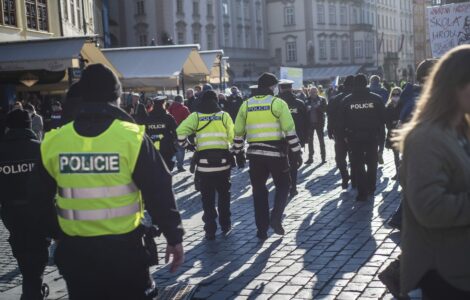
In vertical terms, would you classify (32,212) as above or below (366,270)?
above

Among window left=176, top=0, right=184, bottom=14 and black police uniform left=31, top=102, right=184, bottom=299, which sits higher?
window left=176, top=0, right=184, bottom=14

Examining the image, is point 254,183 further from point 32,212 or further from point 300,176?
point 300,176

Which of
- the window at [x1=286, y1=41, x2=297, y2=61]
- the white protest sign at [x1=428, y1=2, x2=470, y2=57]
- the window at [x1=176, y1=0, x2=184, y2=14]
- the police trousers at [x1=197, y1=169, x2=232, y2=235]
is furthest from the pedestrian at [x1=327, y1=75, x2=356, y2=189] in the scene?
the window at [x1=286, y1=41, x2=297, y2=61]

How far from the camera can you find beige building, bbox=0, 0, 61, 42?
23128mm

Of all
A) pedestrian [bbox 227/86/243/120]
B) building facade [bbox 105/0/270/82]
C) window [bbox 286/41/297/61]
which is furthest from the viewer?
window [bbox 286/41/297/61]

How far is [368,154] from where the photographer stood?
10.1 meters

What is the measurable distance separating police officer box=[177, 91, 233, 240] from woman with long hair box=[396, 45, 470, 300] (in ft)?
17.5

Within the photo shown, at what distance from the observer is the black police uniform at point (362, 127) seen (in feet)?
32.5

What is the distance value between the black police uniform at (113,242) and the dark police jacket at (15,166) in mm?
1926

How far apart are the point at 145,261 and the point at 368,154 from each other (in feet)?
23.3

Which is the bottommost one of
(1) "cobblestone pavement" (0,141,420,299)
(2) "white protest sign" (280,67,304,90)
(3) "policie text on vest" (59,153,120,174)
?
(1) "cobblestone pavement" (0,141,420,299)

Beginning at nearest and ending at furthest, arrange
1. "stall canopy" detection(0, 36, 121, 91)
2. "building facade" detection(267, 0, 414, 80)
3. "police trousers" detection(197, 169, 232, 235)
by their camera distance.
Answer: "police trousers" detection(197, 169, 232, 235) < "stall canopy" detection(0, 36, 121, 91) < "building facade" detection(267, 0, 414, 80)

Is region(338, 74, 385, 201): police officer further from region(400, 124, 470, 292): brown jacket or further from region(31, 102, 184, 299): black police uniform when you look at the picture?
region(400, 124, 470, 292): brown jacket

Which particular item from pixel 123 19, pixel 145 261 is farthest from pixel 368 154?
pixel 123 19
